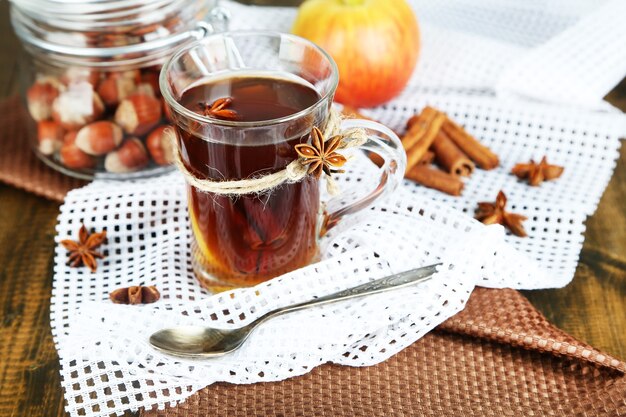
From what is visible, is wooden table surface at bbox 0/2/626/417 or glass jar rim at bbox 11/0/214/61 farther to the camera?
glass jar rim at bbox 11/0/214/61

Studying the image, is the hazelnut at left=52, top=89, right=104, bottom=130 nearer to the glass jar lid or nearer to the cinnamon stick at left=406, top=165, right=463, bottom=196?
the glass jar lid

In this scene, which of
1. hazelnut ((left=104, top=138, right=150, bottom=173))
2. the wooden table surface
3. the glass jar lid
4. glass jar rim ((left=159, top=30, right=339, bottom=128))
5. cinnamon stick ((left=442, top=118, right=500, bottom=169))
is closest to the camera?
glass jar rim ((left=159, top=30, right=339, bottom=128))

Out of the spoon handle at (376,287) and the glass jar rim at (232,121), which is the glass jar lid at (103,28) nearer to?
the glass jar rim at (232,121)

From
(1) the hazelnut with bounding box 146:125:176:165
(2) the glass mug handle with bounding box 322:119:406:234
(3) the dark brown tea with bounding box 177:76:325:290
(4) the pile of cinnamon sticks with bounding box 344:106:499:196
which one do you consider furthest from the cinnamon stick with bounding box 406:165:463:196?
(1) the hazelnut with bounding box 146:125:176:165

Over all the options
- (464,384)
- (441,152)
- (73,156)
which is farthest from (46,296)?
(441,152)

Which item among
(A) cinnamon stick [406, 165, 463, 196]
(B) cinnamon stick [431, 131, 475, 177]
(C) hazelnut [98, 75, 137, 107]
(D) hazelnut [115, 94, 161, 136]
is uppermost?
(C) hazelnut [98, 75, 137, 107]

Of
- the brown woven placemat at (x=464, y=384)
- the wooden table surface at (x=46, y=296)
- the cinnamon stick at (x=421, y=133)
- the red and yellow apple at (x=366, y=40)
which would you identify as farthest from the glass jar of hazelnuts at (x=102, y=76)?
the brown woven placemat at (x=464, y=384)
